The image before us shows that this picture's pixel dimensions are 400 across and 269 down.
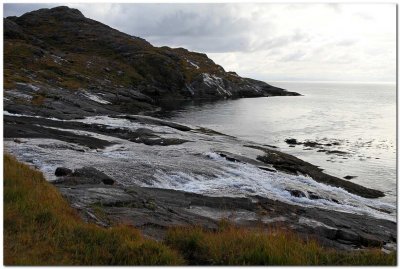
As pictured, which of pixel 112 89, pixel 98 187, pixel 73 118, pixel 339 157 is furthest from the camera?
pixel 112 89

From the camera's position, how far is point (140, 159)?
103ft

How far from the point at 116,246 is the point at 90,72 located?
113 meters

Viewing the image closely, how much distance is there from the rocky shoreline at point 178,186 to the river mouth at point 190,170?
3.2 inches

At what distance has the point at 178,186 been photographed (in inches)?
1053

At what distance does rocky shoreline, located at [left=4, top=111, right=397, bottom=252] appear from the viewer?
56.8 ft

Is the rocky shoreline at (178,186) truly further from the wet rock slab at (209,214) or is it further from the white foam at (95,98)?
the white foam at (95,98)

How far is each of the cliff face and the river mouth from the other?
23202mm

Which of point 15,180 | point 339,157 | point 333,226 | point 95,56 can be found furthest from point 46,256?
point 95,56

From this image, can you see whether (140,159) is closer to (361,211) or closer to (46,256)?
(361,211)

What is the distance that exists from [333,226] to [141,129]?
104 feet

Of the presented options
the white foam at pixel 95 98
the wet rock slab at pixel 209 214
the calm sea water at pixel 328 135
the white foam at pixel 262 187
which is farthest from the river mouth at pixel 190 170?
the white foam at pixel 95 98

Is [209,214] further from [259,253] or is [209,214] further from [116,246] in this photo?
[116,246]

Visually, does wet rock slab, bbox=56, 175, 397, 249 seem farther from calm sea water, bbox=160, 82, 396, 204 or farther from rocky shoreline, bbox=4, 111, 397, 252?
calm sea water, bbox=160, 82, 396, 204

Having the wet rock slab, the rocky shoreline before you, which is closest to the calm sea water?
the rocky shoreline
